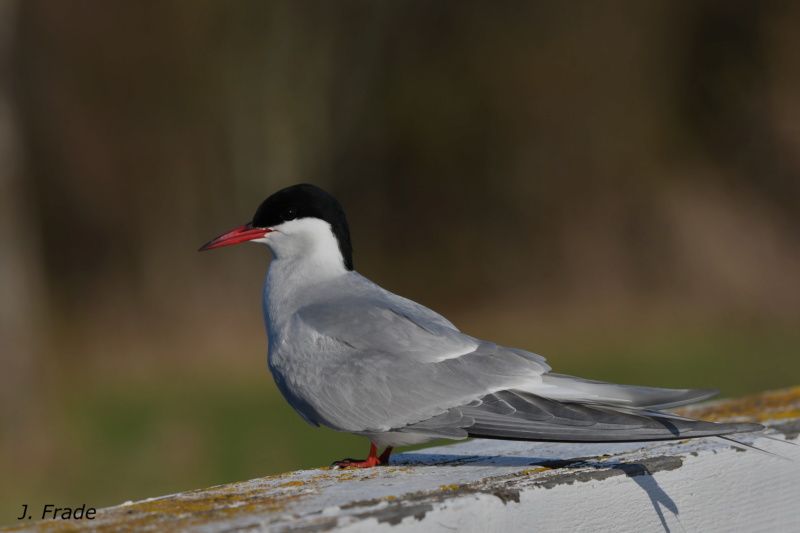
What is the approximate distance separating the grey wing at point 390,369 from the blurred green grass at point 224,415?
4.00 metres

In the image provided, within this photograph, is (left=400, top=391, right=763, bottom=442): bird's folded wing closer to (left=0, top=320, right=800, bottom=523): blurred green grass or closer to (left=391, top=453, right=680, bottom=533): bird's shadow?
(left=391, top=453, right=680, bottom=533): bird's shadow

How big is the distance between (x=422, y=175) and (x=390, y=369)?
35.3 ft

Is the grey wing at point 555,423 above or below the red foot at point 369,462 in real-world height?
above

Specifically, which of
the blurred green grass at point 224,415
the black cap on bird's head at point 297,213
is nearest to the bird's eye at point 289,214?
the black cap on bird's head at point 297,213

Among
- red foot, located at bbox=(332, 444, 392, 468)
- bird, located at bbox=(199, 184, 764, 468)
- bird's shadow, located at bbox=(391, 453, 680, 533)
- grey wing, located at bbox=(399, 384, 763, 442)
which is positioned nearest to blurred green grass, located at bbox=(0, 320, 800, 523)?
bird, located at bbox=(199, 184, 764, 468)

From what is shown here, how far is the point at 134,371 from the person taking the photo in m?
10.6

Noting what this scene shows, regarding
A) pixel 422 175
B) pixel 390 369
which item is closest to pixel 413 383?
pixel 390 369

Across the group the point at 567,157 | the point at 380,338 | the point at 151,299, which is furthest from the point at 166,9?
the point at 380,338

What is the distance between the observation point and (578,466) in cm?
216

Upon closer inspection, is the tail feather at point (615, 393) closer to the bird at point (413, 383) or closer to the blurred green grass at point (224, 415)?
the bird at point (413, 383)

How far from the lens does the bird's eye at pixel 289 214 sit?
345 centimetres

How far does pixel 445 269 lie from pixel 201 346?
3519 millimetres

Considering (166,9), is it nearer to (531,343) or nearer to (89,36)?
(89,36)

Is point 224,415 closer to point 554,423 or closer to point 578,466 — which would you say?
point 554,423
